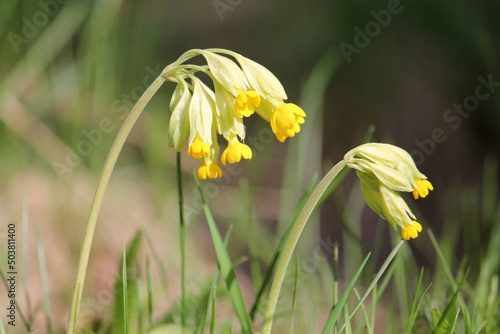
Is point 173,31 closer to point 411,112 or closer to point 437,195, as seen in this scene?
point 411,112

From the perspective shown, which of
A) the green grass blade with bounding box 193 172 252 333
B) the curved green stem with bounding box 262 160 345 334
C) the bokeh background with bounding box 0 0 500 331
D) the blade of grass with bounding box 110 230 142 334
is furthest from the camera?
the bokeh background with bounding box 0 0 500 331

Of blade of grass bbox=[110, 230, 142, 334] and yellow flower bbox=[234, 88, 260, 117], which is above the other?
yellow flower bbox=[234, 88, 260, 117]

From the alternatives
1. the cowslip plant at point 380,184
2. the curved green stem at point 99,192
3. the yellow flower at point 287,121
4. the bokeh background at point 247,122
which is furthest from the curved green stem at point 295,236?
the bokeh background at point 247,122

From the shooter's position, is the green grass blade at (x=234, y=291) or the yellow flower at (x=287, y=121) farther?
the green grass blade at (x=234, y=291)

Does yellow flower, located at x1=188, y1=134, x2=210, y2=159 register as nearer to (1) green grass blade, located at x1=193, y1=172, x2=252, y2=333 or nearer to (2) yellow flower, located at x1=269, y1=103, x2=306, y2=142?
(2) yellow flower, located at x1=269, y1=103, x2=306, y2=142

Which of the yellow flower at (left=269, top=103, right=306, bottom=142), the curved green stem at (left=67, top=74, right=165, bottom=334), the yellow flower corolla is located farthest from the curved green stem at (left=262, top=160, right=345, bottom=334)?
the curved green stem at (left=67, top=74, right=165, bottom=334)

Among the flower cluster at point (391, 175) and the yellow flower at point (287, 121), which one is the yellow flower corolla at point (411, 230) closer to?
the flower cluster at point (391, 175)

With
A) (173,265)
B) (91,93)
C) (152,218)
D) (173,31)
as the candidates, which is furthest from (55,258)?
(173,31)
